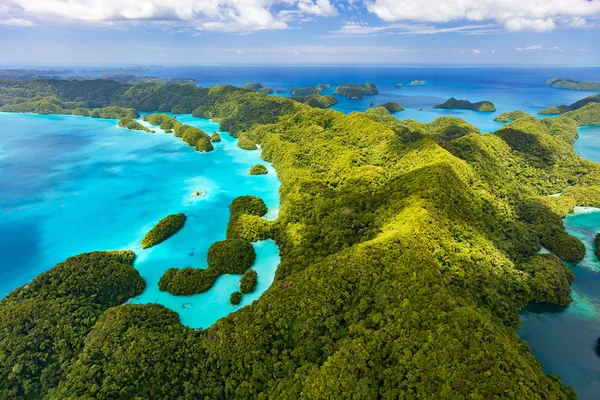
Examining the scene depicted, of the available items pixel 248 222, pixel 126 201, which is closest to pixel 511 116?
pixel 248 222

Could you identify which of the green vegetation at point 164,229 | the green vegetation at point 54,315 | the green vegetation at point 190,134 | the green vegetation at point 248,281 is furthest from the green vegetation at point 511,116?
the green vegetation at point 54,315

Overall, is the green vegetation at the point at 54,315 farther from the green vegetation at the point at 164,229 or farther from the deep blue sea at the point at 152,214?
the green vegetation at the point at 164,229

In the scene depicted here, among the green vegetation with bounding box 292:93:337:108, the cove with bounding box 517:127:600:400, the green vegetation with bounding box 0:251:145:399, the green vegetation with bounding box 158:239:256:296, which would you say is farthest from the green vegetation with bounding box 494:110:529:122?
the green vegetation with bounding box 0:251:145:399

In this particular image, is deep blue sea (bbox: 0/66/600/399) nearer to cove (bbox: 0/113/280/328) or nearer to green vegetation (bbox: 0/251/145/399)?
cove (bbox: 0/113/280/328)

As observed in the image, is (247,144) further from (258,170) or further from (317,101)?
(317,101)

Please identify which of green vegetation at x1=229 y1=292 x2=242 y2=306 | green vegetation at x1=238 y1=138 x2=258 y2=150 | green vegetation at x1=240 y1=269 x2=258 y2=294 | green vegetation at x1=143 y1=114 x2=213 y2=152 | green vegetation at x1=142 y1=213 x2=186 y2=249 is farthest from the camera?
green vegetation at x1=238 y1=138 x2=258 y2=150

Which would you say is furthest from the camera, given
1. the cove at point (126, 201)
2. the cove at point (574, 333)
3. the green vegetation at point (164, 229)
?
the green vegetation at point (164, 229)
